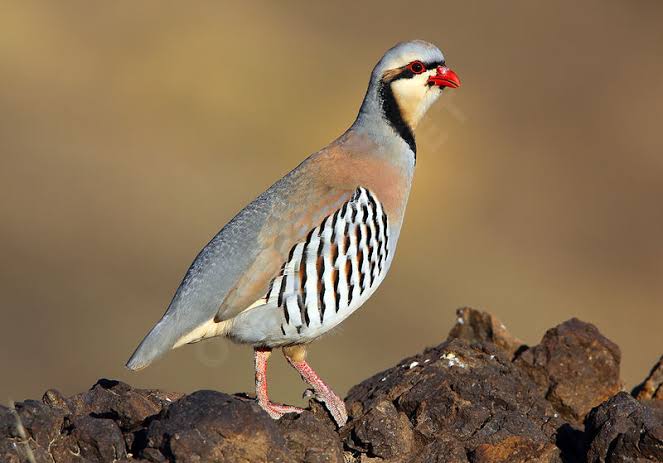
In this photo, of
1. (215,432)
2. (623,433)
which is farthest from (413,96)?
(215,432)

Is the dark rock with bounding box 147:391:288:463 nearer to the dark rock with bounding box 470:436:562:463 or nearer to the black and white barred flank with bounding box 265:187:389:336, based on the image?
the dark rock with bounding box 470:436:562:463

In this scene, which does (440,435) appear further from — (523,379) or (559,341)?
(559,341)

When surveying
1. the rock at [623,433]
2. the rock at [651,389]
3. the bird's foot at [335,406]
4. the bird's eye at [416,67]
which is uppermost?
the bird's eye at [416,67]

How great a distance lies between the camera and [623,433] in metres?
6.61

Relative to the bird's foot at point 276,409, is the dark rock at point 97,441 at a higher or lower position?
lower

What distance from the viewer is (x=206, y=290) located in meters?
7.61

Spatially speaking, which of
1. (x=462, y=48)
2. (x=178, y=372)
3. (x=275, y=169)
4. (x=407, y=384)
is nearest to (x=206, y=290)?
(x=407, y=384)

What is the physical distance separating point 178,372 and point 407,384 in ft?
35.6

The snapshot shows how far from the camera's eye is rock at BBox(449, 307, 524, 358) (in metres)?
8.86

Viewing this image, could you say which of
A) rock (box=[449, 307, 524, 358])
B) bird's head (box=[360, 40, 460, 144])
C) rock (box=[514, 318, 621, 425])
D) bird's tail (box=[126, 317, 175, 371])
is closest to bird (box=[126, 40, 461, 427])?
bird's tail (box=[126, 317, 175, 371])

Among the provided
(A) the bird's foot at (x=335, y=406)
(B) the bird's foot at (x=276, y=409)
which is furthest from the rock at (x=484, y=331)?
(B) the bird's foot at (x=276, y=409)

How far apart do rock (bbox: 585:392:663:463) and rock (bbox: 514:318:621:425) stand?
100cm

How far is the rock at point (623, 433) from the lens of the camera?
6426 mm

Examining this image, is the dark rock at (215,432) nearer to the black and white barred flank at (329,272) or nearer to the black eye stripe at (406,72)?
the black and white barred flank at (329,272)
